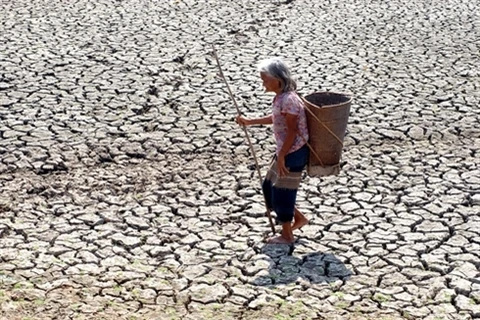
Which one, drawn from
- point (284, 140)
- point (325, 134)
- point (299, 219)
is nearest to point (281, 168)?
point (284, 140)

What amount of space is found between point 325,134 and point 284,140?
1.02ft

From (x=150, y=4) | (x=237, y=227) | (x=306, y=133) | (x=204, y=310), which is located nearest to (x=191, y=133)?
(x=237, y=227)

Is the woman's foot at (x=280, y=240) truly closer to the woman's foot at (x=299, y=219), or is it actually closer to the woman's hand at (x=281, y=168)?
the woman's foot at (x=299, y=219)

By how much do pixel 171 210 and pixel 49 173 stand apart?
57.2 inches

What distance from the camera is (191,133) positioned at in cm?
943

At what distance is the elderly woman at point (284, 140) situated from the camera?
6605 mm

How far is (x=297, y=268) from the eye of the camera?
669 cm

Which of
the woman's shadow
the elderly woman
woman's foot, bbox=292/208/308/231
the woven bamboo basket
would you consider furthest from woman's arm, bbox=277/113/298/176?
the woman's shadow

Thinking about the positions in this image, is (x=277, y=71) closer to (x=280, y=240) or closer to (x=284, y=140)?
(x=284, y=140)

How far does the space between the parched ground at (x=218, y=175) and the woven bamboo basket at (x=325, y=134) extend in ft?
2.11

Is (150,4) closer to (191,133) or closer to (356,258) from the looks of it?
(191,133)

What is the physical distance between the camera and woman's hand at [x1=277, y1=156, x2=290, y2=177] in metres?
6.74

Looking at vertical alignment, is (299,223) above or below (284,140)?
below

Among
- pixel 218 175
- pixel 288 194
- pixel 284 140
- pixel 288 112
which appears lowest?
pixel 218 175
